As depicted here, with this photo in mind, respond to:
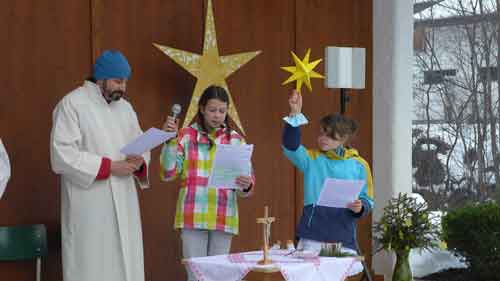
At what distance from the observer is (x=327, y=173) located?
484cm

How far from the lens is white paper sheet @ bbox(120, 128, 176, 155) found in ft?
14.3

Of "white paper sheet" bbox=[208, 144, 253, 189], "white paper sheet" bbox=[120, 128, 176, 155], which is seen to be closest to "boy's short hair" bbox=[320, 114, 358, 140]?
"white paper sheet" bbox=[208, 144, 253, 189]

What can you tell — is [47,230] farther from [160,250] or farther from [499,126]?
[499,126]

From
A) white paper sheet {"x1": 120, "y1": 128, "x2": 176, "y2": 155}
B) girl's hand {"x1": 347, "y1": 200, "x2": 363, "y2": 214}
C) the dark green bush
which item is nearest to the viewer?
white paper sheet {"x1": 120, "y1": 128, "x2": 176, "y2": 155}

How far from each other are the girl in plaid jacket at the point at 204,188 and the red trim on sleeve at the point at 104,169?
0.34 meters

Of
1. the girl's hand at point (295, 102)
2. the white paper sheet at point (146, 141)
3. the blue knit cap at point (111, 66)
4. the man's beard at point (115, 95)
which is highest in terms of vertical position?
the blue knit cap at point (111, 66)

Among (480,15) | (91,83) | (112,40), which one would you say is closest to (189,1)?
(112,40)

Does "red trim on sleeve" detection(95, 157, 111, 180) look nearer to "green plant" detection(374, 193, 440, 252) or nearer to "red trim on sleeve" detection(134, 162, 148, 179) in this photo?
"red trim on sleeve" detection(134, 162, 148, 179)

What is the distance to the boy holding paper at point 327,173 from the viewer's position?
4.70 metres

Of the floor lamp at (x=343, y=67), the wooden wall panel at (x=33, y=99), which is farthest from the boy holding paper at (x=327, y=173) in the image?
the wooden wall panel at (x=33, y=99)

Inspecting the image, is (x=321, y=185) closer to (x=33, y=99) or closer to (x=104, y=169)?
(x=104, y=169)

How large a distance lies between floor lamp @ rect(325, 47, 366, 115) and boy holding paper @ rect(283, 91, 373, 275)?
1148mm

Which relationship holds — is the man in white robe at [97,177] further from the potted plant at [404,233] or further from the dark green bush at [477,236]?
the dark green bush at [477,236]

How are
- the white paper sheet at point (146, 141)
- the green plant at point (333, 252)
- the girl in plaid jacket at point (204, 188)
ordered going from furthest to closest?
the girl in plaid jacket at point (204, 188) → the white paper sheet at point (146, 141) → the green plant at point (333, 252)
